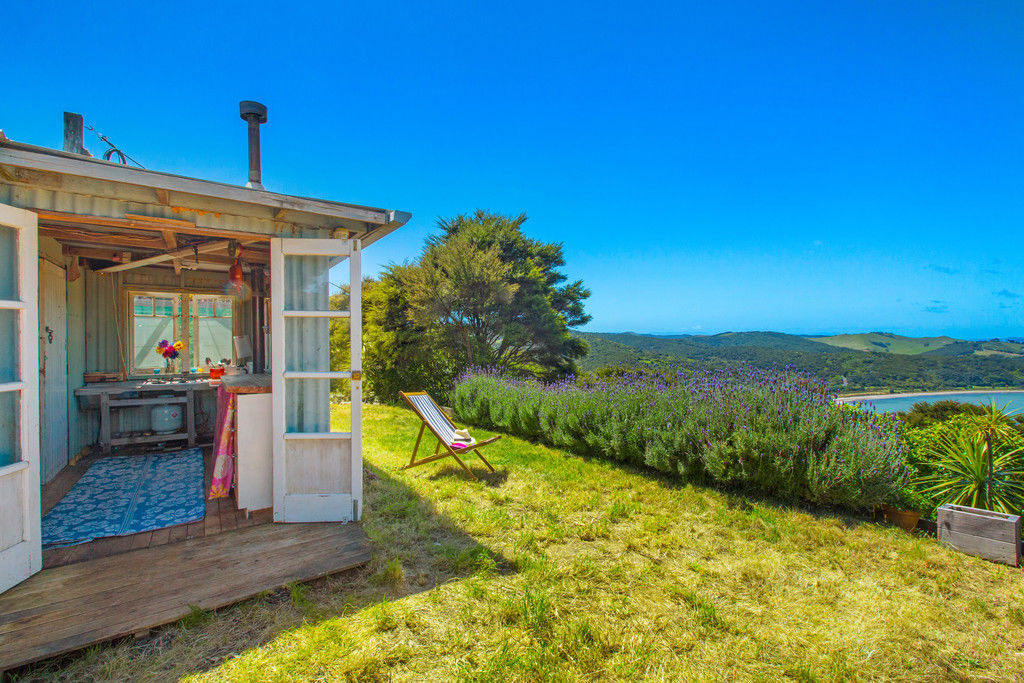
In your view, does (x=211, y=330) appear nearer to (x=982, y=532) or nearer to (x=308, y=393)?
(x=308, y=393)

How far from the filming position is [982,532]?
2.88 meters

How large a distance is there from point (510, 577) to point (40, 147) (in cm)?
347

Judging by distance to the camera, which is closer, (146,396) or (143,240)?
(143,240)

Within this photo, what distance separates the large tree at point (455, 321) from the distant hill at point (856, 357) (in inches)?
83.4

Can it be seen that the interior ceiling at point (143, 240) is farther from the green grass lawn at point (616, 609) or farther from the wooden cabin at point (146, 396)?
the green grass lawn at point (616, 609)

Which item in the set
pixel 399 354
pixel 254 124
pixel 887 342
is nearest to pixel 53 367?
pixel 254 124

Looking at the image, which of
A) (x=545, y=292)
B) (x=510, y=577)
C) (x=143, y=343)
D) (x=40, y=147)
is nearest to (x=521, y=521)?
(x=510, y=577)

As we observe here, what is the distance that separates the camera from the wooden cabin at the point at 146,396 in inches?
87.0

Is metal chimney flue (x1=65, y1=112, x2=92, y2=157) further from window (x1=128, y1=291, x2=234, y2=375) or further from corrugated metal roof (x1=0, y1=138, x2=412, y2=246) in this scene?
window (x1=128, y1=291, x2=234, y2=375)

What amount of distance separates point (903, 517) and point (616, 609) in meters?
2.67

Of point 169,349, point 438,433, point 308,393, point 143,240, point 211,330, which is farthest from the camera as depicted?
point 211,330

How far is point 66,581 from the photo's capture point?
90.0 inches

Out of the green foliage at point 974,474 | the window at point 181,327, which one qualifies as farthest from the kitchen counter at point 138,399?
the green foliage at point 974,474

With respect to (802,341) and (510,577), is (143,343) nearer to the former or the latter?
(510,577)
